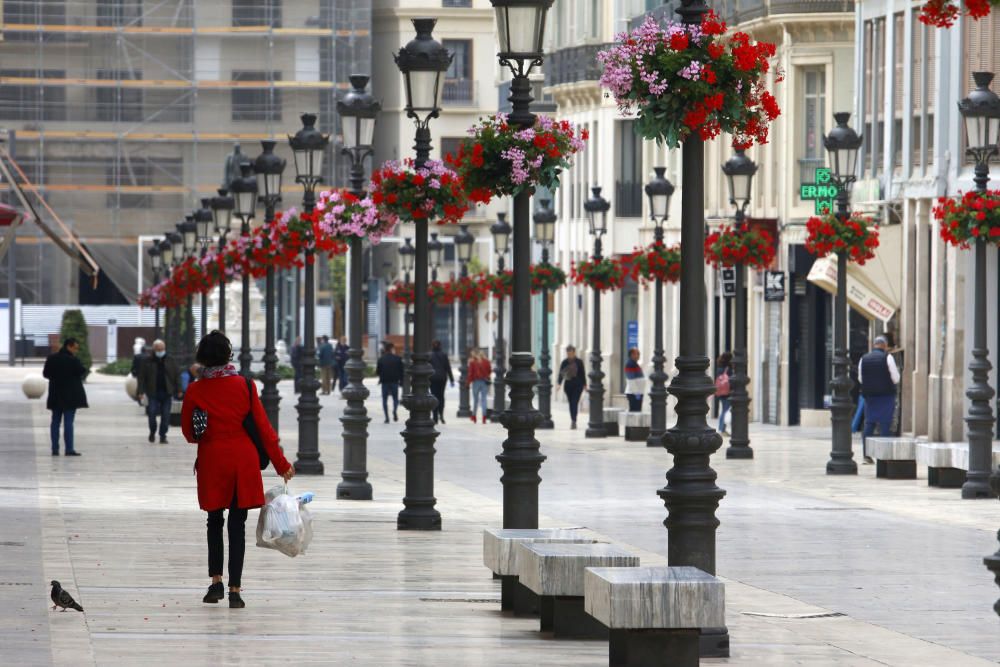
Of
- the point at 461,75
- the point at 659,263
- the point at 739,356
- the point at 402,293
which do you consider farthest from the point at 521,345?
the point at 461,75

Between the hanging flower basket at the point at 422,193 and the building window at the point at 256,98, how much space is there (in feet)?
225

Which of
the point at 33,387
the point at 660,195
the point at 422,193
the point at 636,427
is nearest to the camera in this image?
the point at 422,193

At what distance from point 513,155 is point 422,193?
4.00 meters

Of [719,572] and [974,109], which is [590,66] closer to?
[974,109]

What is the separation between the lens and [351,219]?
24.1 meters

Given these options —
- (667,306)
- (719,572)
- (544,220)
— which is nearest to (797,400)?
(544,220)

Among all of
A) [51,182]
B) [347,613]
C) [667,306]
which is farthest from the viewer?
[51,182]

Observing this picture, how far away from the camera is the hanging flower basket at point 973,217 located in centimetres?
2509

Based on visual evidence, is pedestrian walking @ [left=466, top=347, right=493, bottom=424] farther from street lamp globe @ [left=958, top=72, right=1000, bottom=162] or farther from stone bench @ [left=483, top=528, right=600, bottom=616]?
stone bench @ [left=483, top=528, right=600, bottom=616]

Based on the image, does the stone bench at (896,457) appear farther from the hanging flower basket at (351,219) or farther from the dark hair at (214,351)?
the dark hair at (214,351)

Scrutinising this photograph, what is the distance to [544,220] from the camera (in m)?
47.9

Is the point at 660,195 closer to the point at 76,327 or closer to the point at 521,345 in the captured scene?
the point at 521,345

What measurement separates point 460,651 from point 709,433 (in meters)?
1.67

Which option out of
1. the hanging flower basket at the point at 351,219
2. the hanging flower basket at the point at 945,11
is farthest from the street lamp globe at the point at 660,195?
the hanging flower basket at the point at 945,11
